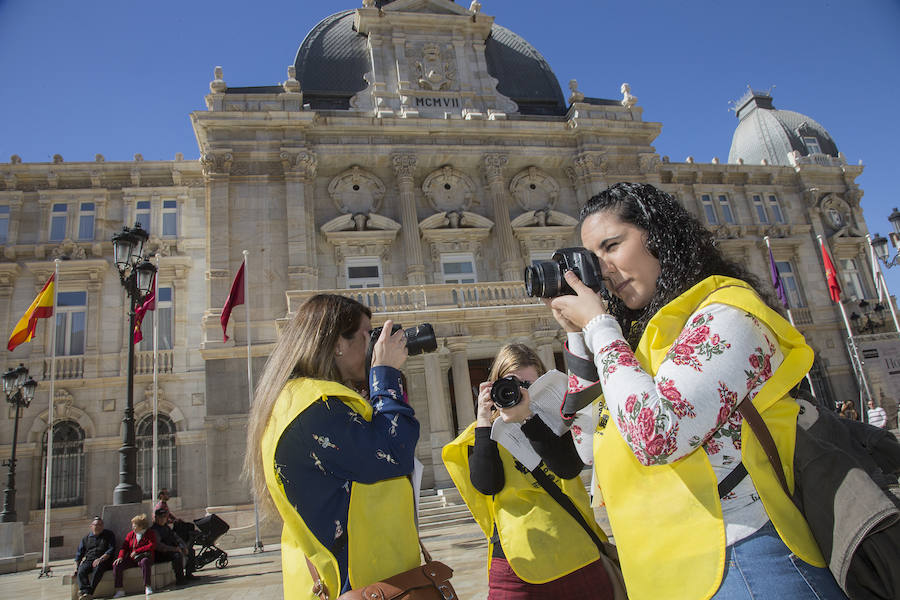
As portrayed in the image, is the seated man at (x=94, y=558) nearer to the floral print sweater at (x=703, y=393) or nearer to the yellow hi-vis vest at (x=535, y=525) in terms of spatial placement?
the yellow hi-vis vest at (x=535, y=525)

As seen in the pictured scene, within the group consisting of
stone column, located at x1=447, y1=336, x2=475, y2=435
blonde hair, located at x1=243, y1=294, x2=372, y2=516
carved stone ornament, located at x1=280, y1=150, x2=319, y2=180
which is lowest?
blonde hair, located at x1=243, y1=294, x2=372, y2=516

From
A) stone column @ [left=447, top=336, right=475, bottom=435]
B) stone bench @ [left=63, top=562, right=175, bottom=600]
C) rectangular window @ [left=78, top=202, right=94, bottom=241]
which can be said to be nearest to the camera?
stone bench @ [left=63, top=562, right=175, bottom=600]

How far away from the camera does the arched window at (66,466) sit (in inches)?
701

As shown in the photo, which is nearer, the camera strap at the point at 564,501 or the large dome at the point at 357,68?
the camera strap at the point at 564,501

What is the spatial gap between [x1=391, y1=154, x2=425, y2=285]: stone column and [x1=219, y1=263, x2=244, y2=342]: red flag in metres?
5.61

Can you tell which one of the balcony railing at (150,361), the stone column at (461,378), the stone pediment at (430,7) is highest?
the stone pediment at (430,7)

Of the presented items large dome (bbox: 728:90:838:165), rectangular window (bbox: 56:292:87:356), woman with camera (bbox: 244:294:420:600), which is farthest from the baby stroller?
large dome (bbox: 728:90:838:165)

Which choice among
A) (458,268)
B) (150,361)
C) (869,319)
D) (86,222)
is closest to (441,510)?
(458,268)

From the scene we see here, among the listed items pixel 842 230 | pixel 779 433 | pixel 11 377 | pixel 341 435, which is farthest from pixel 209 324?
pixel 842 230

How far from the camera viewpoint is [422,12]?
75.4 ft

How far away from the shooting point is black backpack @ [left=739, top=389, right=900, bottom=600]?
1.40m

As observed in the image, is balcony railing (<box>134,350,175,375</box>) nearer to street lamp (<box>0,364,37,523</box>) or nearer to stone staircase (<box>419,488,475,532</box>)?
street lamp (<box>0,364,37,523</box>)

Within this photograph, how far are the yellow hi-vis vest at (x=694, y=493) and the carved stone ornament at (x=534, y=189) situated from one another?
20.4 metres

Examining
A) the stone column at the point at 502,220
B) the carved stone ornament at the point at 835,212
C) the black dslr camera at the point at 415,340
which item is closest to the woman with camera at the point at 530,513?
the black dslr camera at the point at 415,340
